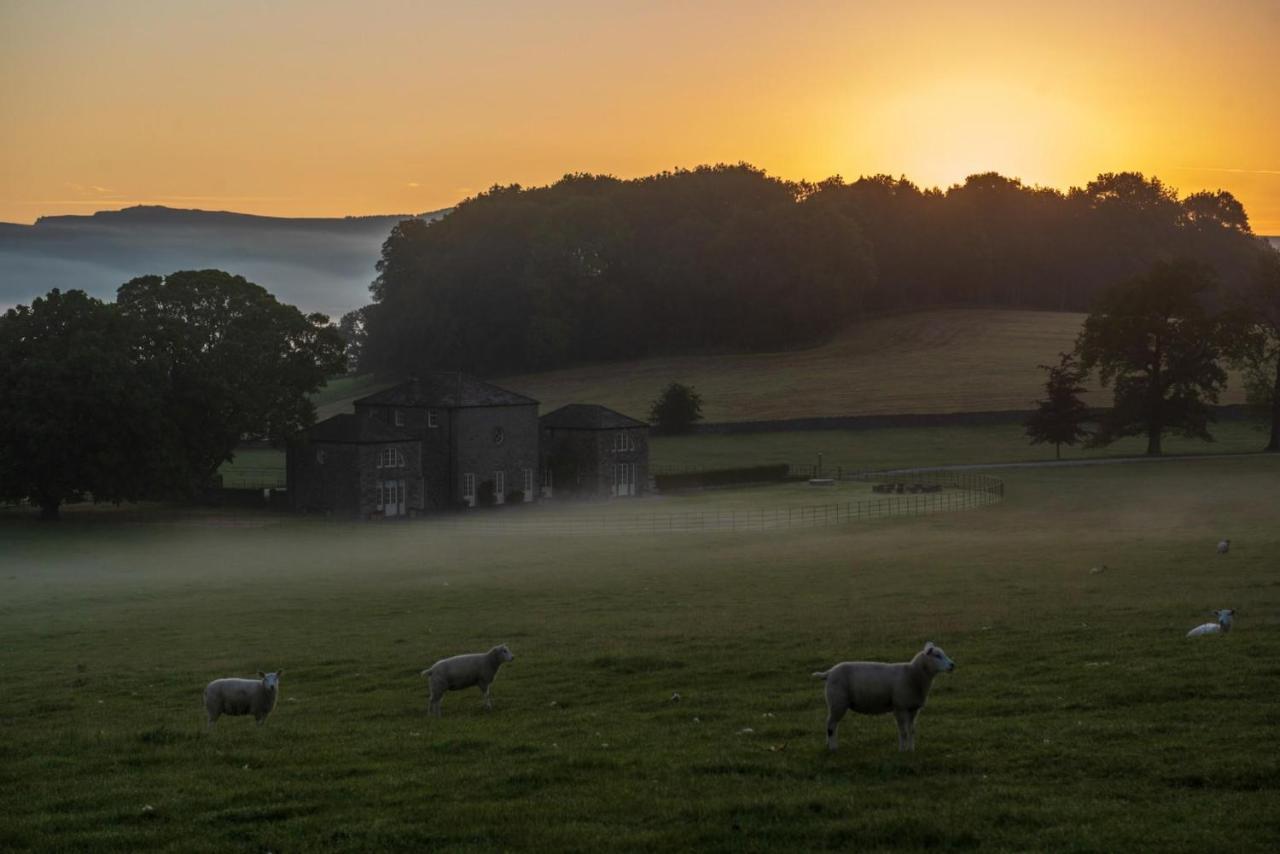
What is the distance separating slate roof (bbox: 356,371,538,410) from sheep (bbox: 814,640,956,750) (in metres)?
75.7

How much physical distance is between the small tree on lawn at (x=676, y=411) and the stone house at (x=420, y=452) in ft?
109

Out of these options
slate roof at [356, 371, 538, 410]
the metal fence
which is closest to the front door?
the metal fence

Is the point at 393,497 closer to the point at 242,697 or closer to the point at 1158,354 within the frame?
the point at 1158,354

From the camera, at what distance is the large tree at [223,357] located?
82.9m

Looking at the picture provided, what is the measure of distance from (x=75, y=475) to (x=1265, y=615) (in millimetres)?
61918

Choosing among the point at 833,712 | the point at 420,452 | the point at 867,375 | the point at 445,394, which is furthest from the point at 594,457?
→ the point at 833,712

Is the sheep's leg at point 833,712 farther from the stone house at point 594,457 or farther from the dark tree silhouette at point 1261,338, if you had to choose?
the dark tree silhouette at point 1261,338

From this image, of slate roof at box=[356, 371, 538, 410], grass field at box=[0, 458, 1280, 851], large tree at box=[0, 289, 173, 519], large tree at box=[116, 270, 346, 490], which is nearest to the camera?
grass field at box=[0, 458, 1280, 851]

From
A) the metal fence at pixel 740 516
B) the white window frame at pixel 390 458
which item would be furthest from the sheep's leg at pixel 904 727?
the white window frame at pixel 390 458

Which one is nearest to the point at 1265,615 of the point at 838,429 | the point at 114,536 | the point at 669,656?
the point at 669,656

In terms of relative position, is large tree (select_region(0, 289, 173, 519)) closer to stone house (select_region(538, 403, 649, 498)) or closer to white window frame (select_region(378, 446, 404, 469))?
white window frame (select_region(378, 446, 404, 469))

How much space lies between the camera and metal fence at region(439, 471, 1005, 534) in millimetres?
74375

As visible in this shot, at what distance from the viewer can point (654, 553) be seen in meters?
61.3

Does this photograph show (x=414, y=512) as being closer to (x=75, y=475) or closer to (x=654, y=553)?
(x=75, y=475)
